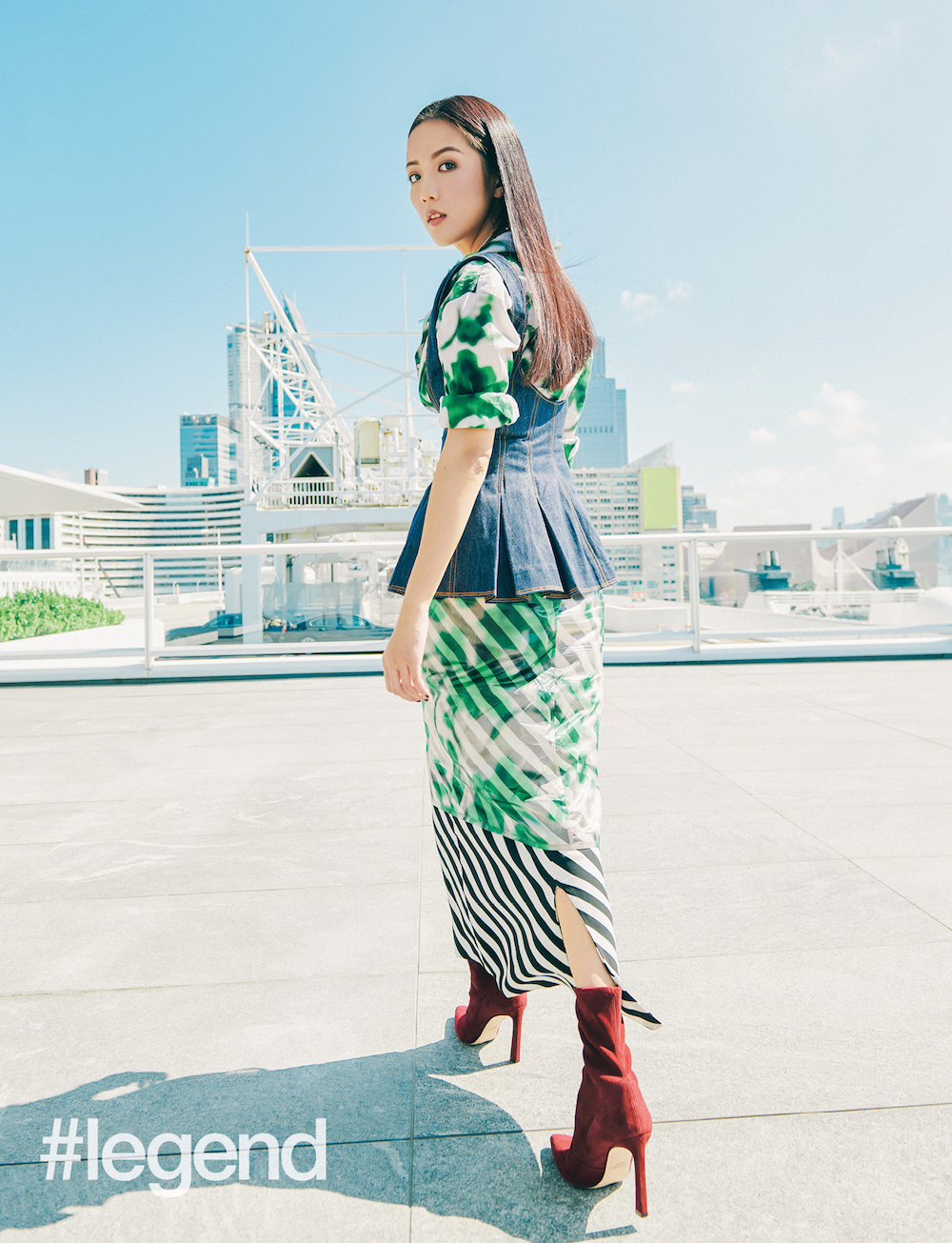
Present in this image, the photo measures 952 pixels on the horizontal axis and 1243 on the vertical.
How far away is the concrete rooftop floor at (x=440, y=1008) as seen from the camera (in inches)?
36.5

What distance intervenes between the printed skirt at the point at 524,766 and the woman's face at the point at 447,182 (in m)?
0.57

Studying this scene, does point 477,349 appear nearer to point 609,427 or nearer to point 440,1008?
point 440,1008

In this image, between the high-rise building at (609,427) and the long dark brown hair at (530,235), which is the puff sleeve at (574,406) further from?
→ the high-rise building at (609,427)

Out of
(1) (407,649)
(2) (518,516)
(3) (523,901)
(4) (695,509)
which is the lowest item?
(3) (523,901)

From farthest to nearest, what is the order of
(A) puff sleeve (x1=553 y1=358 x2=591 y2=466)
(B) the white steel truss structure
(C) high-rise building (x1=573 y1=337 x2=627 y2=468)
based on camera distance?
(C) high-rise building (x1=573 y1=337 x2=627 y2=468)
(B) the white steel truss structure
(A) puff sleeve (x1=553 y1=358 x2=591 y2=466)

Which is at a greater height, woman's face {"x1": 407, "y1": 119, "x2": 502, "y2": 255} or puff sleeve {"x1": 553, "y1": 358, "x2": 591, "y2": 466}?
woman's face {"x1": 407, "y1": 119, "x2": 502, "y2": 255}

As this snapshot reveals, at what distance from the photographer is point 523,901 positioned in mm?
1020

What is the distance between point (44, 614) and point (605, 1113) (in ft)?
30.0

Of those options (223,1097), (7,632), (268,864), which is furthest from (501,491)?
(7,632)

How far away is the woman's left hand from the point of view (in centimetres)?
97

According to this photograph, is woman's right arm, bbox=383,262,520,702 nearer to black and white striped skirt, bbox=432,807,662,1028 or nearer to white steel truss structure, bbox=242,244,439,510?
black and white striped skirt, bbox=432,807,662,1028
